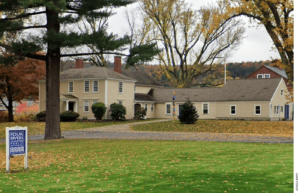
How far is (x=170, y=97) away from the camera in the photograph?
167 ft

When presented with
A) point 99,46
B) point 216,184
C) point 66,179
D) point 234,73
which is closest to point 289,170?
point 216,184

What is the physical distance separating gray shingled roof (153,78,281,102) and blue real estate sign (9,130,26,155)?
120 ft

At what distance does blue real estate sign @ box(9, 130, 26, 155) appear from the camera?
10344mm

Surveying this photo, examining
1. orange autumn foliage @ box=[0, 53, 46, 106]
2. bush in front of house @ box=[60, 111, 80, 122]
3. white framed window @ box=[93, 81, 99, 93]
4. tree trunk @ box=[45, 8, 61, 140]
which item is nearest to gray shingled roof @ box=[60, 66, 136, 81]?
white framed window @ box=[93, 81, 99, 93]

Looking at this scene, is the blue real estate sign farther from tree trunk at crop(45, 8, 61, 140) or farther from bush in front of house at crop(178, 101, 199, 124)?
bush in front of house at crop(178, 101, 199, 124)

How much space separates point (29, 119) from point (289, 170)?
3699cm

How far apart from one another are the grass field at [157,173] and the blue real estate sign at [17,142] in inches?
23.9

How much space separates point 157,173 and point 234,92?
38820 mm

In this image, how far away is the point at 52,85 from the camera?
22016 millimetres

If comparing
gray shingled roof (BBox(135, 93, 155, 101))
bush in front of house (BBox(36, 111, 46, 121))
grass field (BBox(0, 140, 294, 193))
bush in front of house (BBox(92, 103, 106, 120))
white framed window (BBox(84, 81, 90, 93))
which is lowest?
grass field (BBox(0, 140, 294, 193))

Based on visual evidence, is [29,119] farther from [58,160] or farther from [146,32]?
[58,160]

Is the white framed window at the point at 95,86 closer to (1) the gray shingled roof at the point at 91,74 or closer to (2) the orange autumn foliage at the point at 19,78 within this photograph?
(1) the gray shingled roof at the point at 91,74

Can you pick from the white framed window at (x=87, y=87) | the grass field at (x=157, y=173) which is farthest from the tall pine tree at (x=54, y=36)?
the white framed window at (x=87, y=87)

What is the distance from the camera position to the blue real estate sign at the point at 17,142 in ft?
33.9
